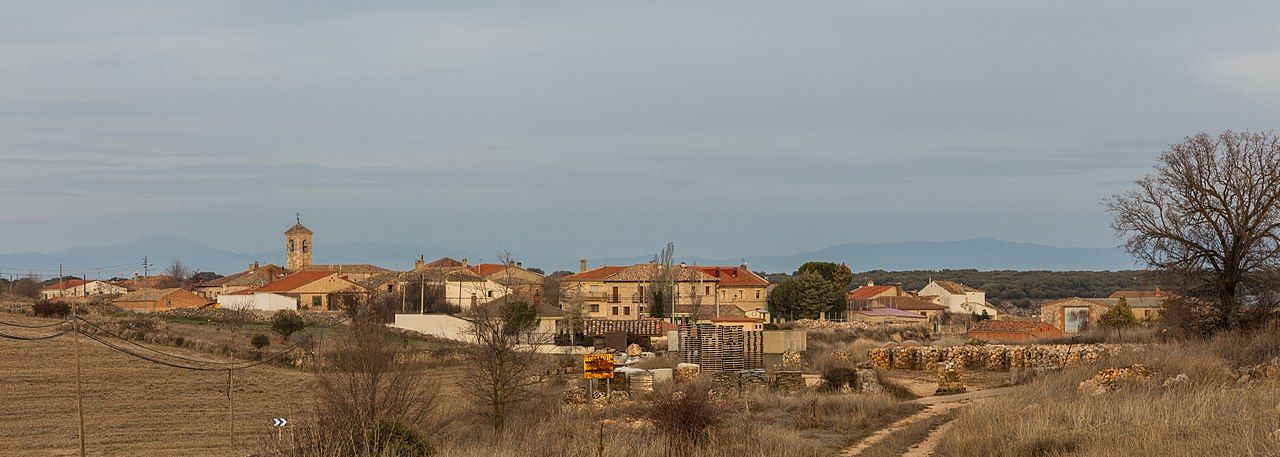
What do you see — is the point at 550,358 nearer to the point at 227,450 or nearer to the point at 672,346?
the point at 672,346

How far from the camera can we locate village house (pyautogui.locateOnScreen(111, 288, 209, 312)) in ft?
264

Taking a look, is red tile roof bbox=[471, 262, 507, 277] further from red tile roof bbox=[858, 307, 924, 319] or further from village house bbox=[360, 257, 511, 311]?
red tile roof bbox=[858, 307, 924, 319]

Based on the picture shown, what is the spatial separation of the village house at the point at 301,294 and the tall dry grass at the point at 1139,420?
62.9 m

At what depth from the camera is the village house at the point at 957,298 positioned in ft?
299

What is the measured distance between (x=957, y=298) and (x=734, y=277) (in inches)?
790

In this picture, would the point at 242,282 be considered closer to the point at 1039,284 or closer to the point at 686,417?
the point at 1039,284

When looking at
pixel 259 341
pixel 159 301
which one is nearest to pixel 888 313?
pixel 259 341

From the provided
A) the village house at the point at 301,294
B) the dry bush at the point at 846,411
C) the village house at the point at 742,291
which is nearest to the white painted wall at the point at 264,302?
the village house at the point at 301,294

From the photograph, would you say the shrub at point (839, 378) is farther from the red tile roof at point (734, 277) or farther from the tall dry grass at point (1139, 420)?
the red tile roof at point (734, 277)

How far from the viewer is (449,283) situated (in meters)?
75.1

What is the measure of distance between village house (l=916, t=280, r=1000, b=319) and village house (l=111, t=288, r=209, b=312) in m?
58.5

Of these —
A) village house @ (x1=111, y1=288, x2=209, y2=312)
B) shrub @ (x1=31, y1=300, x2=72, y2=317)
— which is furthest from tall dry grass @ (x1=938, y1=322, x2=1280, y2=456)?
village house @ (x1=111, y1=288, x2=209, y2=312)

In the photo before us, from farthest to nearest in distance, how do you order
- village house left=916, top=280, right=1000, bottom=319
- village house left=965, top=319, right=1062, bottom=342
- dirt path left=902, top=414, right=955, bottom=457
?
1. village house left=916, top=280, right=1000, bottom=319
2. village house left=965, top=319, right=1062, bottom=342
3. dirt path left=902, top=414, right=955, bottom=457

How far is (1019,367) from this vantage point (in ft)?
114
